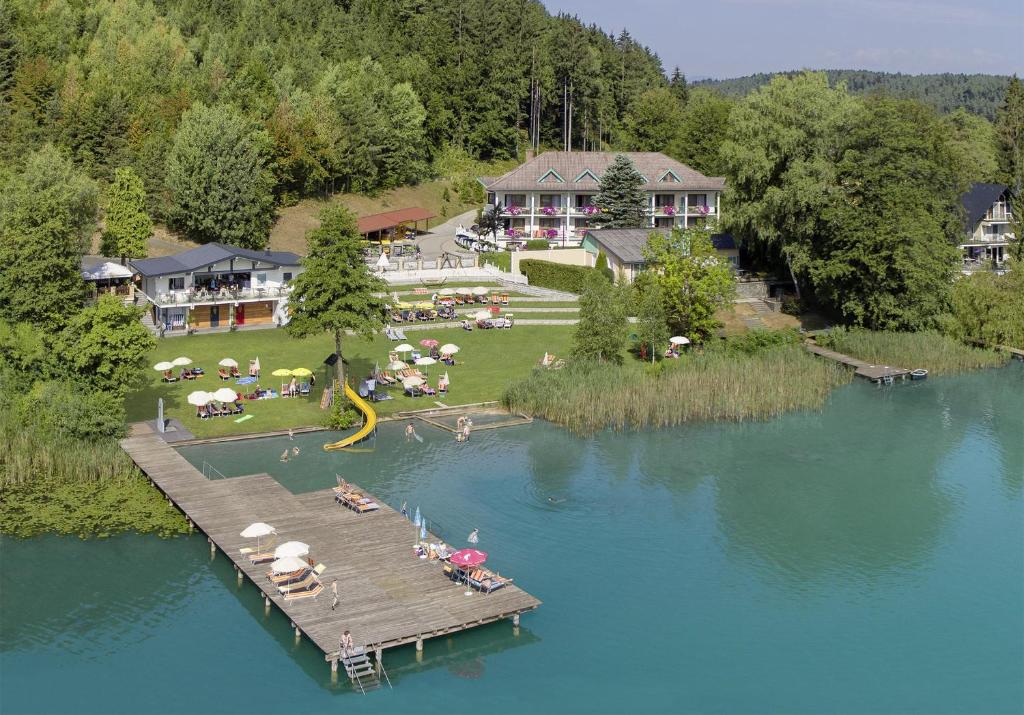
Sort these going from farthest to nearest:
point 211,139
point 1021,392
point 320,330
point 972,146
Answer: point 972,146, point 211,139, point 1021,392, point 320,330

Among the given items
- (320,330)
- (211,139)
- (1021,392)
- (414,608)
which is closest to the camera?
(414,608)

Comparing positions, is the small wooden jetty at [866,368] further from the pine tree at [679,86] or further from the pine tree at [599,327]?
the pine tree at [679,86]

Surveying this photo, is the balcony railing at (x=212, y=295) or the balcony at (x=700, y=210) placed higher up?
the balcony at (x=700, y=210)

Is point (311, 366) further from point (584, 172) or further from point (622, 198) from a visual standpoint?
point (584, 172)

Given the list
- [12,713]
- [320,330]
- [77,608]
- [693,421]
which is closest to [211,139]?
[320,330]

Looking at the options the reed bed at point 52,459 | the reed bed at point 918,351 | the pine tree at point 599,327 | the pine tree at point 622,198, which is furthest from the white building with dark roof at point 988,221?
the reed bed at point 52,459

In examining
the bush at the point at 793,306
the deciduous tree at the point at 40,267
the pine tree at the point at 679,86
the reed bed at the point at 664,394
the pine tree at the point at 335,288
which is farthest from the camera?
the pine tree at the point at 679,86

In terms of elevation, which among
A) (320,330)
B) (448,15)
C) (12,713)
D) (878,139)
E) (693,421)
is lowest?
(12,713)

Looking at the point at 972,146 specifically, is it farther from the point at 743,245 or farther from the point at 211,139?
the point at 211,139
